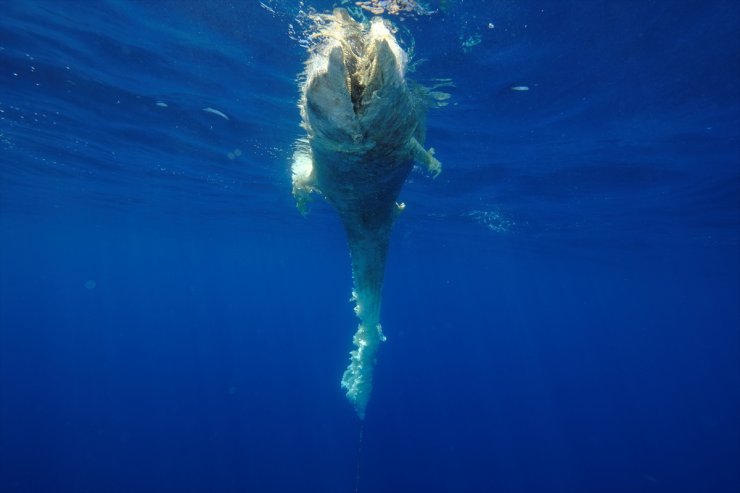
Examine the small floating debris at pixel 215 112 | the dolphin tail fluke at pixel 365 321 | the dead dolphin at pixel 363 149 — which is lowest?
the dolphin tail fluke at pixel 365 321

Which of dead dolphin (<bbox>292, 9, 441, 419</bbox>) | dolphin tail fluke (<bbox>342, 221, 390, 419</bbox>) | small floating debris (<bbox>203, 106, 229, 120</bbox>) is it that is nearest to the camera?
dead dolphin (<bbox>292, 9, 441, 419</bbox>)

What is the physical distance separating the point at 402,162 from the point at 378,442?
1367 inches

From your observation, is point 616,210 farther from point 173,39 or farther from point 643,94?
point 173,39

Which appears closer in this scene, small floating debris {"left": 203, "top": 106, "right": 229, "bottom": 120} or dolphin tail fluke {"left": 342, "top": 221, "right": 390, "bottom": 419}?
dolphin tail fluke {"left": 342, "top": 221, "right": 390, "bottom": 419}

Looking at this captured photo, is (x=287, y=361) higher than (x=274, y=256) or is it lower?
lower

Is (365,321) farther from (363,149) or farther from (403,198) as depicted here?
(403,198)

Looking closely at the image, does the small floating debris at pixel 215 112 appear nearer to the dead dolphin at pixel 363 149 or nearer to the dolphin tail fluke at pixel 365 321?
the dead dolphin at pixel 363 149

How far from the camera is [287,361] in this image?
2562 inches

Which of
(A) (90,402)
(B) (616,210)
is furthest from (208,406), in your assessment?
(B) (616,210)

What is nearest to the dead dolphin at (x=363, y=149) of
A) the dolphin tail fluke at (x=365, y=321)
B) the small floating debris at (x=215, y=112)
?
the dolphin tail fluke at (x=365, y=321)

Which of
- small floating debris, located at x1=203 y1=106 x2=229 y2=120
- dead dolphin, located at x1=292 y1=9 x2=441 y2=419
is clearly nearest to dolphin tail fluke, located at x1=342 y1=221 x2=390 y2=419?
dead dolphin, located at x1=292 y1=9 x2=441 y2=419

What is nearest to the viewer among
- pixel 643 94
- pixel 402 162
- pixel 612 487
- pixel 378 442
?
pixel 402 162

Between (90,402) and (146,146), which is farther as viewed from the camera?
(90,402)

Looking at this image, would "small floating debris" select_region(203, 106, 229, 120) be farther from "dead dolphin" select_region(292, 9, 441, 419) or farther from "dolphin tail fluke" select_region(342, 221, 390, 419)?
"dolphin tail fluke" select_region(342, 221, 390, 419)
